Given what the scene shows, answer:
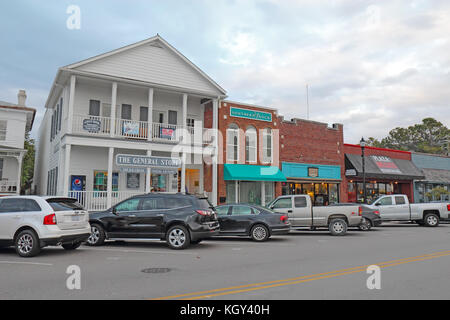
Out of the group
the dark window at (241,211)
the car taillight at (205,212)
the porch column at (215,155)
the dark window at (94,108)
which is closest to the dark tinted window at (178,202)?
the car taillight at (205,212)

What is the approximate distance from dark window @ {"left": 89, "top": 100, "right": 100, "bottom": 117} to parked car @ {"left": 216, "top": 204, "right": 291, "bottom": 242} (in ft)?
35.5

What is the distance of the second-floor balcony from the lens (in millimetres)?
18953

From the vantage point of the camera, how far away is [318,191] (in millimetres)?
27609

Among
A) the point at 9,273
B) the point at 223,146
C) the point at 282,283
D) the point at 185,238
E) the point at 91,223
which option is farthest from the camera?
the point at 223,146

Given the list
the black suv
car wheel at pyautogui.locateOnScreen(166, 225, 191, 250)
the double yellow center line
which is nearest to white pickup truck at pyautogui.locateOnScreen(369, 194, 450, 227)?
the double yellow center line

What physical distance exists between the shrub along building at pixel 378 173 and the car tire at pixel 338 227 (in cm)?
1355

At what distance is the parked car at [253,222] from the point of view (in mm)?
13297

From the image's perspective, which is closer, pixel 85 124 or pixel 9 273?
pixel 9 273

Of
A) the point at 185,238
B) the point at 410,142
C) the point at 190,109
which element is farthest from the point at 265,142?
the point at 410,142

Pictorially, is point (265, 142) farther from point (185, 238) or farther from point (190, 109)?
point (185, 238)

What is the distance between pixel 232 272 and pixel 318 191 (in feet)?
69.4

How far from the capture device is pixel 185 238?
11.0 m

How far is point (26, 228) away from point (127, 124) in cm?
1088

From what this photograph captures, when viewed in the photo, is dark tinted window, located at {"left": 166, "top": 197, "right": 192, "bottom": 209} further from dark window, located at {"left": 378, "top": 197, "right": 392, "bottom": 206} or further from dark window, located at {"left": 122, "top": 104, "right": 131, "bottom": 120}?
dark window, located at {"left": 378, "top": 197, "right": 392, "bottom": 206}
